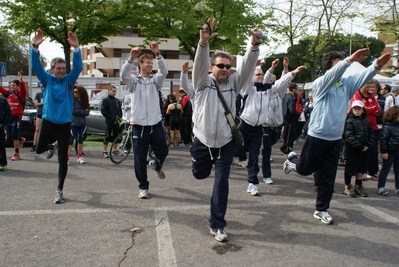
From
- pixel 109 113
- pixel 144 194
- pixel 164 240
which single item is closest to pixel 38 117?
pixel 109 113

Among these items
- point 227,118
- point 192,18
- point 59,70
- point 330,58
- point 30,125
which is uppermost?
point 192,18

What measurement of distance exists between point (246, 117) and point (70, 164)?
14.6ft

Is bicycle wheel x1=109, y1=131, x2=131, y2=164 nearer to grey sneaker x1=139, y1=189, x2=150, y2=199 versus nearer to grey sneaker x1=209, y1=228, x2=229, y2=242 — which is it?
grey sneaker x1=139, y1=189, x2=150, y2=199

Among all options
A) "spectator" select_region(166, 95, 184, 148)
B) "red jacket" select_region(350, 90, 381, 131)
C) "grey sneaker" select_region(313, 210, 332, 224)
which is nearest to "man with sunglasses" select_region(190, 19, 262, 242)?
"grey sneaker" select_region(313, 210, 332, 224)

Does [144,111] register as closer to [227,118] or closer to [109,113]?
[227,118]

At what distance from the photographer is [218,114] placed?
3.66 meters

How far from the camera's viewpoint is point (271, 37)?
23.5m

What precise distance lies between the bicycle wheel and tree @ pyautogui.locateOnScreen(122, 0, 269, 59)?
12920 millimetres

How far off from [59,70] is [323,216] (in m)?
4.05

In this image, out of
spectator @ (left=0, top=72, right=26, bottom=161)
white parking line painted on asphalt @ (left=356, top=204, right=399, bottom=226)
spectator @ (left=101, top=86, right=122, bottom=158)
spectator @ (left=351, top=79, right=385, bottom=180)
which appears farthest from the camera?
spectator @ (left=101, top=86, right=122, bottom=158)

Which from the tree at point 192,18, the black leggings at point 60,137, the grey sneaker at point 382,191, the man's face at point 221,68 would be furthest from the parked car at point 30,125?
the tree at point 192,18

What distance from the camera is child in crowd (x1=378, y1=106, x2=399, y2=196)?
5.80 metres

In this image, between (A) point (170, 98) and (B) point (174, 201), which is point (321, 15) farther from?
(B) point (174, 201)

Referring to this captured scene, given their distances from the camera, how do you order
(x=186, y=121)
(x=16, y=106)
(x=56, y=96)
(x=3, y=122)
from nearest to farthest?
(x=56, y=96), (x=3, y=122), (x=16, y=106), (x=186, y=121)
